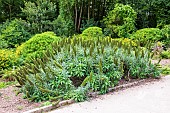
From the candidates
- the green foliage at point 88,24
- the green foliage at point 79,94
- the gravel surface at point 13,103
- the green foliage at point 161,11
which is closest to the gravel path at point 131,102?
the green foliage at point 79,94

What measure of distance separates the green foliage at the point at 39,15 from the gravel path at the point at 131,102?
22.7 ft

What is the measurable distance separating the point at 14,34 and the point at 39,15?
1.39 metres

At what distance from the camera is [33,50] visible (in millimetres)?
8836

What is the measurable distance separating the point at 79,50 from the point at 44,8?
6.72m

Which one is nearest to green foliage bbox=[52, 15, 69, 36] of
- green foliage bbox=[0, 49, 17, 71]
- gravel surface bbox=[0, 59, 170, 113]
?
green foliage bbox=[0, 49, 17, 71]

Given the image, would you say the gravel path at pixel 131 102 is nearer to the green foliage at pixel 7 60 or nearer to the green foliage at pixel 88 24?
the green foliage at pixel 7 60

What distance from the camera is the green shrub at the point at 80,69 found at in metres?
6.19

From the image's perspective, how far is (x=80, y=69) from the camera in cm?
655

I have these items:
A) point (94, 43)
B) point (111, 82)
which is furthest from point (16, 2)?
point (111, 82)

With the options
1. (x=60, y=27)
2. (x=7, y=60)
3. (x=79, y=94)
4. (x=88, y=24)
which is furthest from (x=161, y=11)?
(x=79, y=94)

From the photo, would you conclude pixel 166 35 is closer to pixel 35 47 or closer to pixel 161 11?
pixel 161 11

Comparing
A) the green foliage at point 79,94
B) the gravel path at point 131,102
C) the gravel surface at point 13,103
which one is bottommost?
the gravel surface at point 13,103

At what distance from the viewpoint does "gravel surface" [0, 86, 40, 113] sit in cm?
571

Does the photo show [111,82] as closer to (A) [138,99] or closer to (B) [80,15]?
(A) [138,99]
